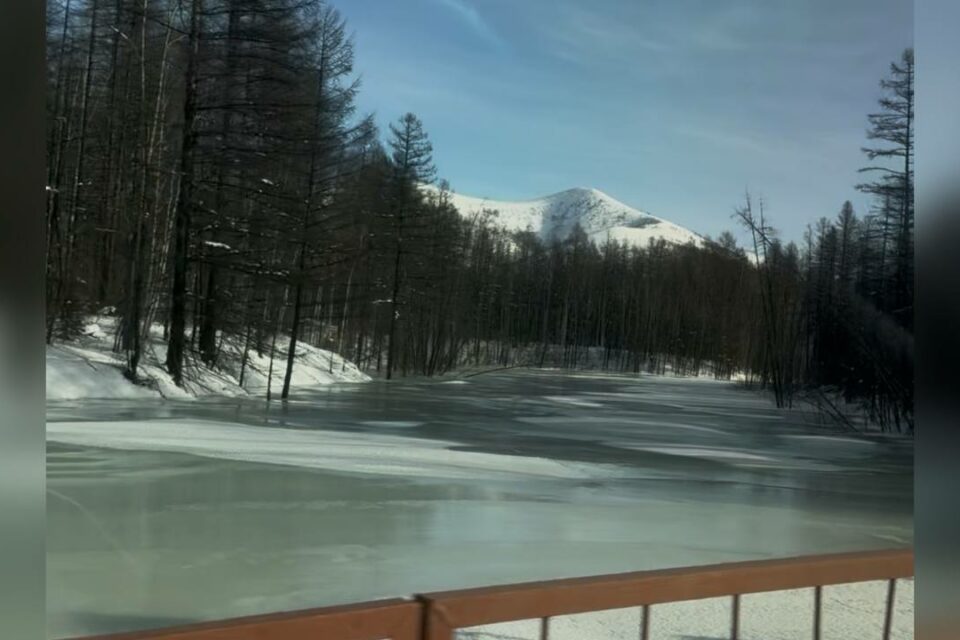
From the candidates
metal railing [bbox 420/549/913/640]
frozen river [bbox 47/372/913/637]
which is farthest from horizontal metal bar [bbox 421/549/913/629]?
frozen river [bbox 47/372/913/637]

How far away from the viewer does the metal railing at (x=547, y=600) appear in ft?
3.03

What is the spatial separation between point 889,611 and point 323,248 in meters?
2.63

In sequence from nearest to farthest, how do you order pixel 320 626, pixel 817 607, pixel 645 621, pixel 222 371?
pixel 320 626 → pixel 645 621 → pixel 817 607 → pixel 222 371

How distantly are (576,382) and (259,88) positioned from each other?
2042 millimetres

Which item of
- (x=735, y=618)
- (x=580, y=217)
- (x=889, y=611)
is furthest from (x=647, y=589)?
(x=580, y=217)

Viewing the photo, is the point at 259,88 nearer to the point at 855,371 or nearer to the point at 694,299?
the point at 694,299

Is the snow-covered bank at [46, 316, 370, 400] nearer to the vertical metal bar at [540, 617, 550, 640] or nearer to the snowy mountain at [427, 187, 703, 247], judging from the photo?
the snowy mountain at [427, 187, 703, 247]

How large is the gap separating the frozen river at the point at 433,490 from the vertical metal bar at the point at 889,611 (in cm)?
133

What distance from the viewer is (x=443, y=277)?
344 cm

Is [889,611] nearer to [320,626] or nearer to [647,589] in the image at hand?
[647,589]

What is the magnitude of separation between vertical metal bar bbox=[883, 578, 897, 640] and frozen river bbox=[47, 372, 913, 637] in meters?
1.33

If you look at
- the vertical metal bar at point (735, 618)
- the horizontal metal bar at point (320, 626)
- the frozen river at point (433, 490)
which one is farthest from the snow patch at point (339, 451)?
the horizontal metal bar at point (320, 626)

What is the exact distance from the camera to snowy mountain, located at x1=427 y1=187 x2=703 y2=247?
3.45m

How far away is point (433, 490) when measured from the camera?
3521mm
